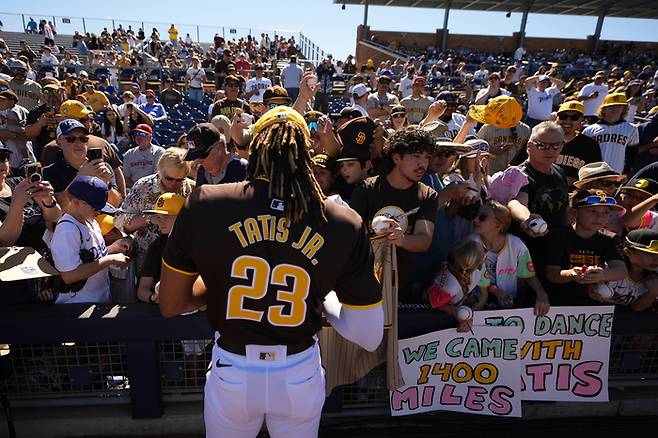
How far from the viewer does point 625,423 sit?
300 cm

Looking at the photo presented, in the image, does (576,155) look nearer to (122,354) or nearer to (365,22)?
(122,354)

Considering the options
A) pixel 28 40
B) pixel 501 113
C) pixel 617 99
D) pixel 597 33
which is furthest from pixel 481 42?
pixel 501 113

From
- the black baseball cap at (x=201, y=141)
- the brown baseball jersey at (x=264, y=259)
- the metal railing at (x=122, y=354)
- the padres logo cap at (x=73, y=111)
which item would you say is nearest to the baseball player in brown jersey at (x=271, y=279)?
the brown baseball jersey at (x=264, y=259)

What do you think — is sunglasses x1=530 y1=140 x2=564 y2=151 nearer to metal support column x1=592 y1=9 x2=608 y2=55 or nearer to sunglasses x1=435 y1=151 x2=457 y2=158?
sunglasses x1=435 y1=151 x2=457 y2=158

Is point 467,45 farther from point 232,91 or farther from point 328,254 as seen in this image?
point 328,254

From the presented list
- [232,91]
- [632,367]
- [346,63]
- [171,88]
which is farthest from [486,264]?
[346,63]

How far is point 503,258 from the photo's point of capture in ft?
9.49

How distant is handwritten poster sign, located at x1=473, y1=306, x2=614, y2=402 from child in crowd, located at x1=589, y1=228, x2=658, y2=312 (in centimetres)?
17

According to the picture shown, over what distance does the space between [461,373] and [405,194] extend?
3.84 feet

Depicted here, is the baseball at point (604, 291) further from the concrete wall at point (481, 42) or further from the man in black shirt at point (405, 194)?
the concrete wall at point (481, 42)

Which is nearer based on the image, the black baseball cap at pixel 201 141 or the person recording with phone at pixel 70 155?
the black baseball cap at pixel 201 141

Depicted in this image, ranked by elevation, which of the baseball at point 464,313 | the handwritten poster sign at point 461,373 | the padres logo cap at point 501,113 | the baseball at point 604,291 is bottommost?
the handwritten poster sign at point 461,373

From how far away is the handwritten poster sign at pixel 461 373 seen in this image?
8.99 feet

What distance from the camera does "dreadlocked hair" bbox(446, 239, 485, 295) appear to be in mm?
2584
